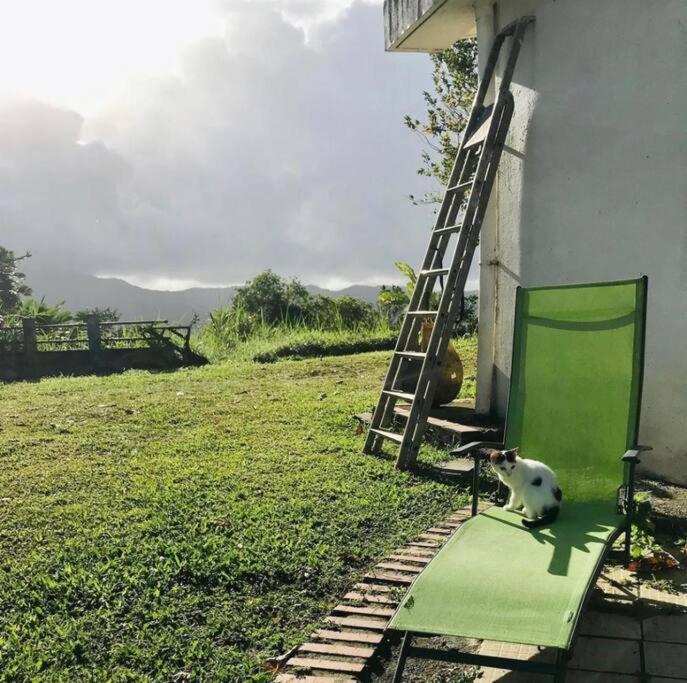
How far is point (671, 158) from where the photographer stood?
5395 mm

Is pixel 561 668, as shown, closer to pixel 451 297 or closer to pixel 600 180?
pixel 451 297

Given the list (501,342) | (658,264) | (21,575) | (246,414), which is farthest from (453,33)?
(21,575)

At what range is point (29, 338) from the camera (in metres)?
14.7

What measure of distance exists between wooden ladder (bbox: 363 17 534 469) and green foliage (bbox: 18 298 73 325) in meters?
13.7

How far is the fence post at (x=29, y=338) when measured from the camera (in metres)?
14.6

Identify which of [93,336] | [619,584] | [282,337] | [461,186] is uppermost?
[461,186]

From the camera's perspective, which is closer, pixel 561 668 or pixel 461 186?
pixel 561 668

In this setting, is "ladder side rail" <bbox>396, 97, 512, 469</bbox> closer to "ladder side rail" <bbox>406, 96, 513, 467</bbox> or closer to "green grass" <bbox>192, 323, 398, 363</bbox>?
"ladder side rail" <bbox>406, 96, 513, 467</bbox>

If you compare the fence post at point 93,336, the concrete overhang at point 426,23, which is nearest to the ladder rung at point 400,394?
the concrete overhang at point 426,23

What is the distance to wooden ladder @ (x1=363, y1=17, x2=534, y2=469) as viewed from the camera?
636 centimetres


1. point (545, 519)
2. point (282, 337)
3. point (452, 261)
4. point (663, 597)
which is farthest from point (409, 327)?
point (282, 337)

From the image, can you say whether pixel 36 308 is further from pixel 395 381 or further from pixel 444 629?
pixel 444 629

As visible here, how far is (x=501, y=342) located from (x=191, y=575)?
157 inches

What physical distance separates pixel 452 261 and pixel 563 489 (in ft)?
9.12
